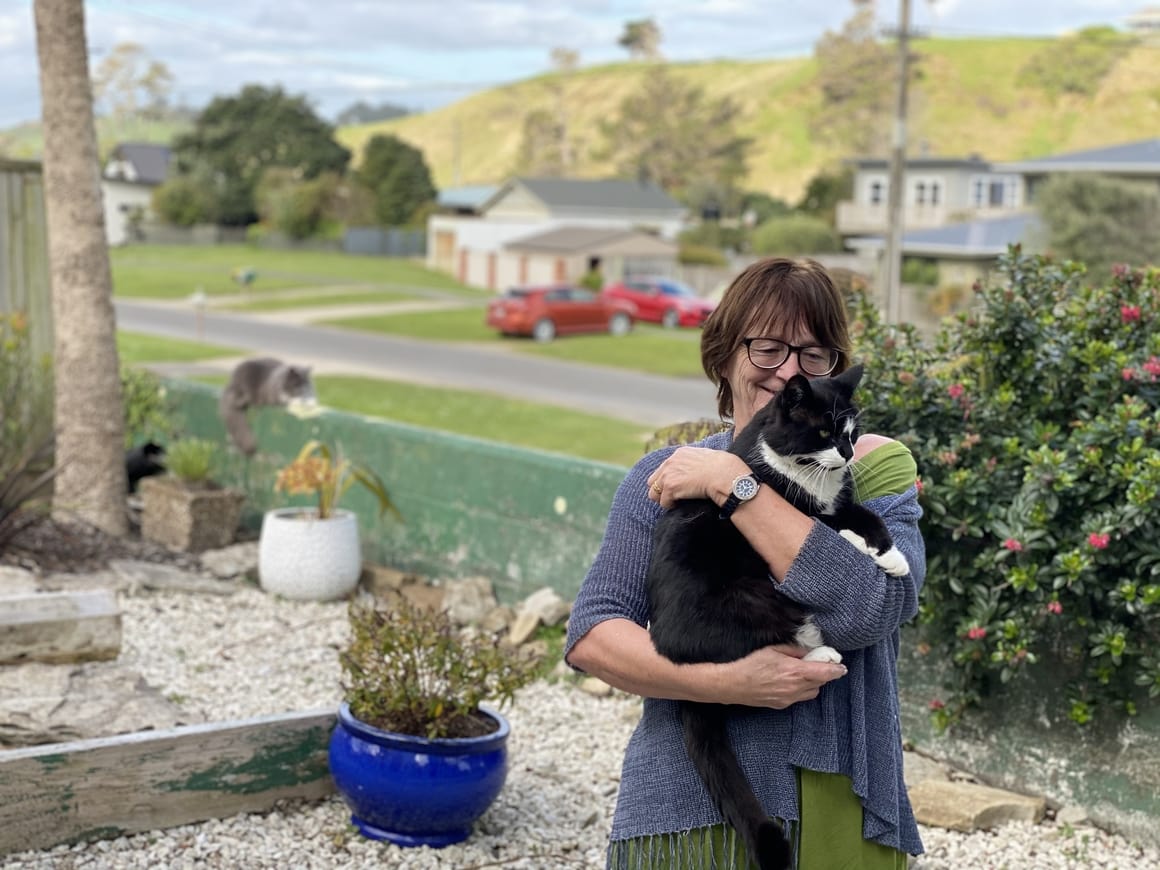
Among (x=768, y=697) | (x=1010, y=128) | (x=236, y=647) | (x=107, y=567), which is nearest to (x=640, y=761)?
(x=768, y=697)

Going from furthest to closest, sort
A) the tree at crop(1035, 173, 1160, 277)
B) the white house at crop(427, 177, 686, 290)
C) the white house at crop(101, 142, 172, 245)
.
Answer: the white house at crop(101, 142, 172, 245)
the white house at crop(427, 177, 686, 290)
the tree at crop(1035, 173, 1160, 277)

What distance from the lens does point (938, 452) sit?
16.6 ft

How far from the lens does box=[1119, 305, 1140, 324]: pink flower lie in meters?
5.02

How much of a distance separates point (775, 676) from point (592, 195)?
62.9 m

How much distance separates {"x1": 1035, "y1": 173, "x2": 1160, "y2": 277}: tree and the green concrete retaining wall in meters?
32.0

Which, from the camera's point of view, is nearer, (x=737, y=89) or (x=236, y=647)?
(x=236, y=647)

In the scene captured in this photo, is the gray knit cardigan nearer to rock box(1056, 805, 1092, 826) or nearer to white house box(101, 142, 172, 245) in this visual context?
rock box(1056, 805, 1092, 826)

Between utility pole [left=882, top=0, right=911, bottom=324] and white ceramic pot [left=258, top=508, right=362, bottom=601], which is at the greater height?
utility pole [left=882, top=0, right=911, bottom=324]

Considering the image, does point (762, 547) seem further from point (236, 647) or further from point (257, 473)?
point (257, 473)

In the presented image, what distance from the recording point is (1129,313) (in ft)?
16.5

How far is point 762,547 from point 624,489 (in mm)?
355

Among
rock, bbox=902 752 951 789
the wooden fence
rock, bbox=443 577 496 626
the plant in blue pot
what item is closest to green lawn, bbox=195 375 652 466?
the wooden fence

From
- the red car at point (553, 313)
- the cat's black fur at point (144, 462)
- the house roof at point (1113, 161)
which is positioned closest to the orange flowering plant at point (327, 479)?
the cat's black fur at point (144, 462)

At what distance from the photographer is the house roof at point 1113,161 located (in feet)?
135
